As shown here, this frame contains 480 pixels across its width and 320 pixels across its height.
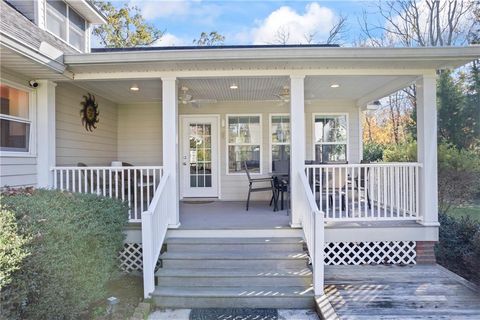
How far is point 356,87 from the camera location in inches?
247

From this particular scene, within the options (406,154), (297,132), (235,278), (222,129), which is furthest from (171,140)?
(406,154)

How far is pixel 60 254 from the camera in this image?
3049mm

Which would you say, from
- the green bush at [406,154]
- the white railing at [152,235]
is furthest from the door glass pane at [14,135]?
the green bush at [406,154]

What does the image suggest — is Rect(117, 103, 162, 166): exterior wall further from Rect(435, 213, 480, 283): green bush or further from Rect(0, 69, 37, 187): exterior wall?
Rect(435, 213, 480, 283): green bush

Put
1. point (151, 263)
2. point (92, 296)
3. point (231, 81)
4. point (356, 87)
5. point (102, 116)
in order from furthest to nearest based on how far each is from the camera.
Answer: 1. point (102, 116)
2. point (356, 87)
3. point (231, 81)
4. point (151, 263)
5. point (92, 296)

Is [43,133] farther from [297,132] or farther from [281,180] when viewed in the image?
[281,180]

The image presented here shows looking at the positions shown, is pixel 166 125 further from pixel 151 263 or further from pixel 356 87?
pixel 356 87

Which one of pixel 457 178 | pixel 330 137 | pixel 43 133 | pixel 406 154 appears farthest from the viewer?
pixel 406 154

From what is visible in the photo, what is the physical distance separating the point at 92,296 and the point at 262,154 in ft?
16.5

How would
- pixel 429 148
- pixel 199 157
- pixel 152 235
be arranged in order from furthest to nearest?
pixel 199 157 < pixel 429 148 < pixel 152 235

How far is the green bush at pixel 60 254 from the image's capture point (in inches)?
108

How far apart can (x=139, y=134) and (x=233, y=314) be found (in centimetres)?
540

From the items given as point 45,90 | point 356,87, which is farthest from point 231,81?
point 45,90

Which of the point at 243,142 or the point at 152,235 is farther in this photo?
the point at 243,142
